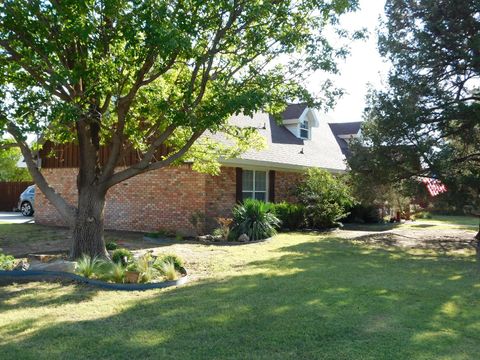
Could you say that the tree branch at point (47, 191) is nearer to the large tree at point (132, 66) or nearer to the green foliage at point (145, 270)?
the large tree at point (132, 66)

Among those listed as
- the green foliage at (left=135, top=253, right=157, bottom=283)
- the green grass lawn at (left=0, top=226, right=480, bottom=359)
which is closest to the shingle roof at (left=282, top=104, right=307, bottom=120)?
the green grass lawn at (left=0, top=226, right=480, bottom=359)

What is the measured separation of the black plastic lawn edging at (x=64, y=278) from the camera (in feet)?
28.1

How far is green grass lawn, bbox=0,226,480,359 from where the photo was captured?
208 inches

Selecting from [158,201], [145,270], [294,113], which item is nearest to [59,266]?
[145,270]

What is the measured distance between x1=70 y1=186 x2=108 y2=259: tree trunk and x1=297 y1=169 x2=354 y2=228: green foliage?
11.0 metres

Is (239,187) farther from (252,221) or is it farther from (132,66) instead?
(132,66)

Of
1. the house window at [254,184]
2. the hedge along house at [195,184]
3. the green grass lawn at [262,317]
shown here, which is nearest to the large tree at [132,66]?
the green grass lawn at [262,317]

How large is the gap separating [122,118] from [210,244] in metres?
6.05

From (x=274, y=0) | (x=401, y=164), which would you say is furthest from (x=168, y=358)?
(x=401, y=164)

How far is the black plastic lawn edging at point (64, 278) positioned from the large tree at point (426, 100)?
8615 mm

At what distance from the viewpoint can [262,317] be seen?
655cm

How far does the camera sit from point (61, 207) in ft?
35.3

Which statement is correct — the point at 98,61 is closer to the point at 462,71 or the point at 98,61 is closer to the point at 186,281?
the point at 186,281

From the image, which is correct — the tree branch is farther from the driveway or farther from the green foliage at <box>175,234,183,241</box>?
the driveway
